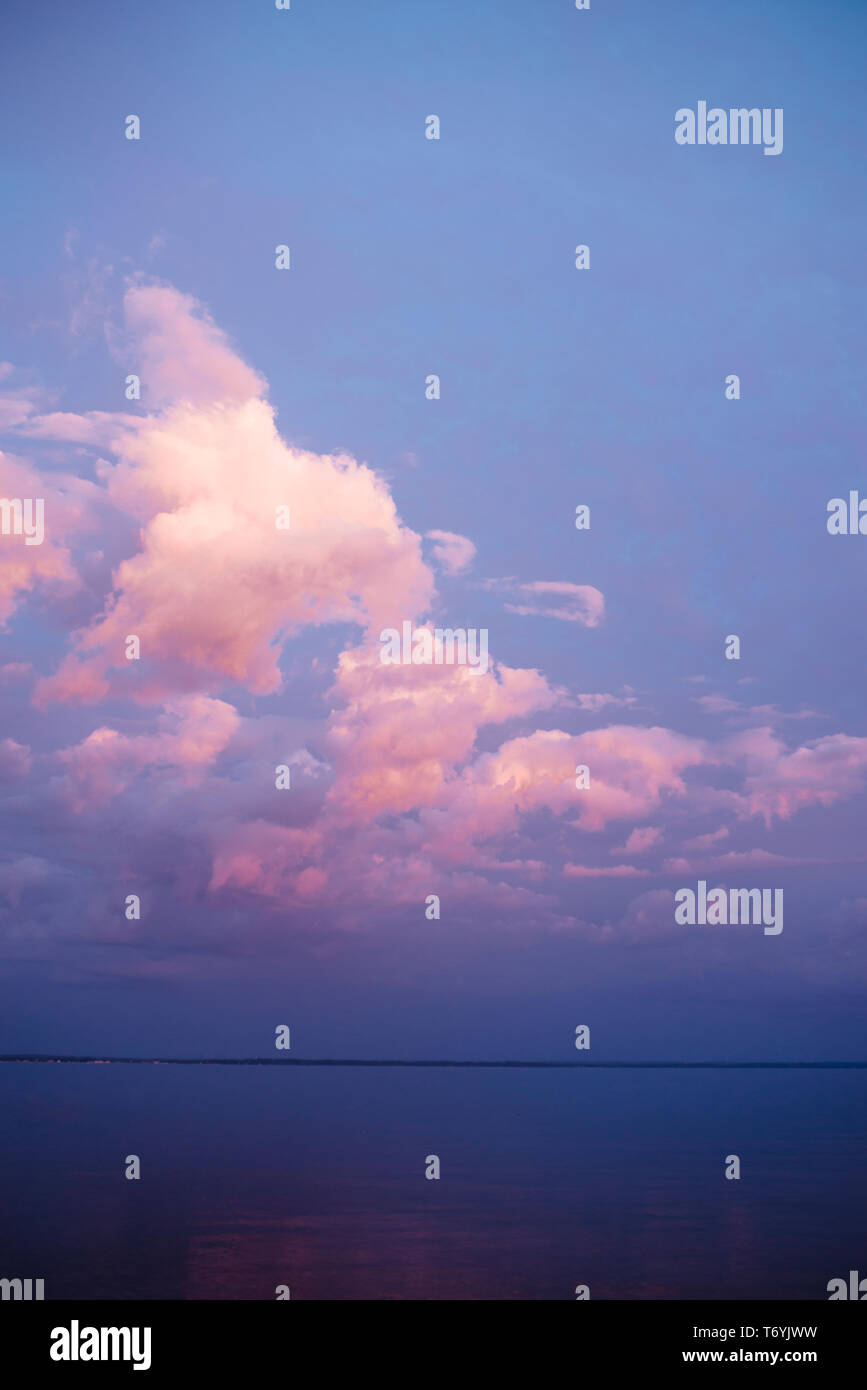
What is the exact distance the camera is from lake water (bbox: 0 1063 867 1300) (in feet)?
72.5

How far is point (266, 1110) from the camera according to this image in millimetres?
66562

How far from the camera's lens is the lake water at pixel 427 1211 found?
22.1 metres

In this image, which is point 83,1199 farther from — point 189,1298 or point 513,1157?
point 513,1157

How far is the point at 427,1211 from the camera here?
28562 millimetres
